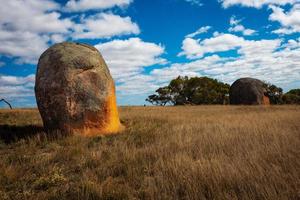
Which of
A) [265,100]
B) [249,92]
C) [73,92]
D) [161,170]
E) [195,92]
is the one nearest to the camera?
[161,170]

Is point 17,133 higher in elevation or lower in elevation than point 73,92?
lower

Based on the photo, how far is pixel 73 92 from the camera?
977 centimetres

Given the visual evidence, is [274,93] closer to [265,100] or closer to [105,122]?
[265,100]

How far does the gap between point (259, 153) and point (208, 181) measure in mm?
1897

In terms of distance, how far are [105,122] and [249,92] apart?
2392 cm

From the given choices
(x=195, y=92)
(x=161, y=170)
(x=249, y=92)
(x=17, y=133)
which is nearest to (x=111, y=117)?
Result: (x=17, y=133)

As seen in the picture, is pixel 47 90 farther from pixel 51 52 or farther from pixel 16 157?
pixel 16 157

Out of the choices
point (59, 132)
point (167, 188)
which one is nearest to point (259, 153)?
point (167, 188)

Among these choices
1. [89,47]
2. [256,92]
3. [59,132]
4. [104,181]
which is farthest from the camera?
[256,92]

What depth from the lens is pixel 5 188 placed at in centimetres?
511

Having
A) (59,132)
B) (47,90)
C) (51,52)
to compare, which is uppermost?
(51,52)

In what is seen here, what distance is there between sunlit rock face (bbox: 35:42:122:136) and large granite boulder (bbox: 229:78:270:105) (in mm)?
23471

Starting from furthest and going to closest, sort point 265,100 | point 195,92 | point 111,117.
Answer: point 195,92 < point 265,100 < point 111,117

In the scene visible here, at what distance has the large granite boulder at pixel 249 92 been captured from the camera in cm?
3064
